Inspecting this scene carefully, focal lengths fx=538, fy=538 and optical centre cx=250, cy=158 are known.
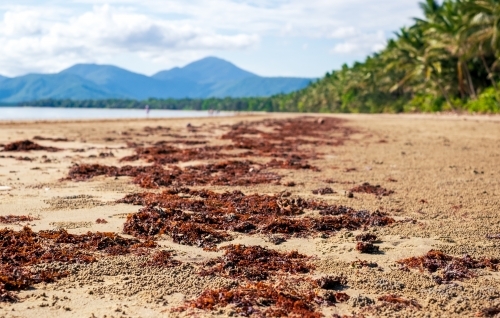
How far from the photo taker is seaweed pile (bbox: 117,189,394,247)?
19.7 feet

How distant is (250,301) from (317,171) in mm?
7537

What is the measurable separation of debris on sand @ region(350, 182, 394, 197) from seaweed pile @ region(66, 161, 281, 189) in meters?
1.64

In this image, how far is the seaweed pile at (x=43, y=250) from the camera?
439 cm

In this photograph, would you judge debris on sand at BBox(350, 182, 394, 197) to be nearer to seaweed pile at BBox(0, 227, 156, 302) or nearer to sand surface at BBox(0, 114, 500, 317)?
sand surface at BBox(0, 114, 500, 317)

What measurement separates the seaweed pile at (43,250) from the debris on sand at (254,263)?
898 millimetres

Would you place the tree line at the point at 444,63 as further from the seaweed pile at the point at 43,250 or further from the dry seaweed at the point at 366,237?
the seaweed pile at the point at 43,250

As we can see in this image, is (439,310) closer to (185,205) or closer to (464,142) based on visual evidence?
(185,205)

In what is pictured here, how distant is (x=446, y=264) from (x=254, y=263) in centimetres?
Result: 179

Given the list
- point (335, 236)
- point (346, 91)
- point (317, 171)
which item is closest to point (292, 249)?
point (335, 236)

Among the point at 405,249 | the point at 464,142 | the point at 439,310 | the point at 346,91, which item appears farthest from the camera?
the point at 346,91

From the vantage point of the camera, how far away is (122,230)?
19.9 feet

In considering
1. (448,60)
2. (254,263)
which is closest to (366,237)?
(254,263)

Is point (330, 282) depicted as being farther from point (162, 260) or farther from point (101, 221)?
point (101, 221)

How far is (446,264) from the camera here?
5012mm
